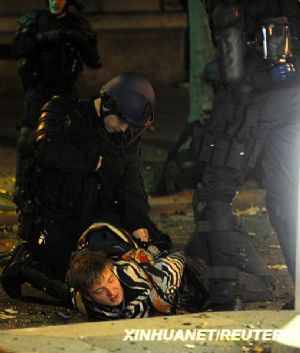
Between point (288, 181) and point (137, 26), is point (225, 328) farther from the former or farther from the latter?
point (137, 26)

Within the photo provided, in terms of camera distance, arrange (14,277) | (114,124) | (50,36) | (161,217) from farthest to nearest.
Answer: (50,36) → (161,217) → (14,277) → (114,124)

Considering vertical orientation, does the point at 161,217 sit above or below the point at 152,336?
below

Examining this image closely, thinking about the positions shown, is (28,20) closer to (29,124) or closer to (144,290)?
(29,124)

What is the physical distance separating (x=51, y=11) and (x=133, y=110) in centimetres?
377

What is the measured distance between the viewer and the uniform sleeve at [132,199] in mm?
7008

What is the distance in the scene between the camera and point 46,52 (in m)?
10.2

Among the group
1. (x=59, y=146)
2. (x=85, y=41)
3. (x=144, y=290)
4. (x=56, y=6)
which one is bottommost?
(x=144, y=290)

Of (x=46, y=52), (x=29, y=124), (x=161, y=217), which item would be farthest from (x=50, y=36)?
(x=161, y=217)

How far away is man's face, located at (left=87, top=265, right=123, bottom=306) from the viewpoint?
20.1 ft

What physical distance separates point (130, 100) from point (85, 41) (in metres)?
3.71

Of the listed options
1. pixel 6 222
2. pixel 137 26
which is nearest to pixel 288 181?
pixel 6 222

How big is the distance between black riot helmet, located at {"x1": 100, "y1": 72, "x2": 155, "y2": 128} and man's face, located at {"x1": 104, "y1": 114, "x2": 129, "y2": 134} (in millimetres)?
28

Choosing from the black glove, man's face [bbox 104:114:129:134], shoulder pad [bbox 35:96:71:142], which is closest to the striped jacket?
man's face [bbox 104:114:129:134]

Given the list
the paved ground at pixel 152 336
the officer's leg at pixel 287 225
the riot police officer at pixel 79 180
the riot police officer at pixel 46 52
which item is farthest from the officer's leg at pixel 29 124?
the paved ground at pixel 152 336
